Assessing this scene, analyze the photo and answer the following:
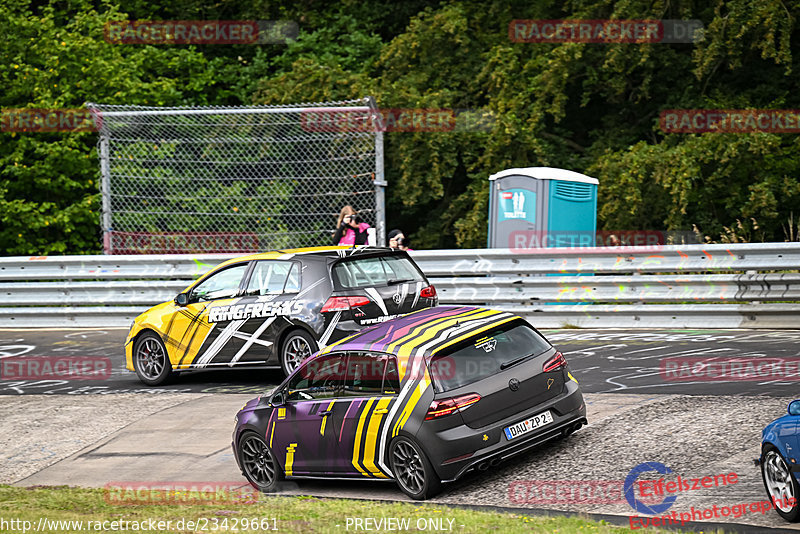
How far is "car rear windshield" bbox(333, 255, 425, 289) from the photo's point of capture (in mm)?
12258

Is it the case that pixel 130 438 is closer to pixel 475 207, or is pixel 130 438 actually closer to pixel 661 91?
pixel 475 207

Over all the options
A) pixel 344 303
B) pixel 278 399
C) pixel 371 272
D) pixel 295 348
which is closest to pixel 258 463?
pixel 278 399

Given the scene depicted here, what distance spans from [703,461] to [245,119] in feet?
39.3

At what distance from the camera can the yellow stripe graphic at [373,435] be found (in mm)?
8484

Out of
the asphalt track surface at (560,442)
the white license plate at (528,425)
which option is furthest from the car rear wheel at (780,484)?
the white license plate at (528,425)

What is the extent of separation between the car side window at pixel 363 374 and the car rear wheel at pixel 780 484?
9.97ft

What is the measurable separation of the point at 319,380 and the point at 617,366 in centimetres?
460

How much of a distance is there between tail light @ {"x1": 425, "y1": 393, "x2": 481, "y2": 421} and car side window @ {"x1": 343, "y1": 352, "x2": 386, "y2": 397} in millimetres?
594

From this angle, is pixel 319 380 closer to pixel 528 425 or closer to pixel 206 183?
pixel 528 425

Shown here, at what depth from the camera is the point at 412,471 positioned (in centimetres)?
831

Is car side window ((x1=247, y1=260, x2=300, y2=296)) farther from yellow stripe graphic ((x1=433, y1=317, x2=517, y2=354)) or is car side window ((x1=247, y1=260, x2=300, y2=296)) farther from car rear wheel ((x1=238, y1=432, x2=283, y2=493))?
yellow stripe graphic ((x1=433, y1=317, x2=517, y2=354))

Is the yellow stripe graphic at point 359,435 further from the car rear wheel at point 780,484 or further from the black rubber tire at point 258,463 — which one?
the car rear wheel at point 780,484

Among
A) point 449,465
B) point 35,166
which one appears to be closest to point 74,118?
point 35,166

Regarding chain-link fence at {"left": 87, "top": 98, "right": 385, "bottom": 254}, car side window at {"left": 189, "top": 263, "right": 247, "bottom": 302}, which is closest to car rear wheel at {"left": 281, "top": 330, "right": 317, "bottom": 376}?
car side window at {"left": 189, "top": 263, "right": 247, "bottom": 302}
